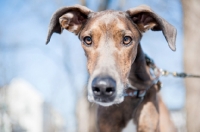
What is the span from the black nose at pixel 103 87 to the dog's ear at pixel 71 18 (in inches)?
46.7

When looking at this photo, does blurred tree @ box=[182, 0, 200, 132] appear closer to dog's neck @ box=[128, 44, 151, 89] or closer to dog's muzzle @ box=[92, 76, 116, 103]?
dog's neck @ box=[128, 44, 151, 89]

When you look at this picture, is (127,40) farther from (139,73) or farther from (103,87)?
(103,87)

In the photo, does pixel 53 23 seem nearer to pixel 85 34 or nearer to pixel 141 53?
pixel 85 34

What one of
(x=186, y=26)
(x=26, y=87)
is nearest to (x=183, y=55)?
(x=186, y=26)

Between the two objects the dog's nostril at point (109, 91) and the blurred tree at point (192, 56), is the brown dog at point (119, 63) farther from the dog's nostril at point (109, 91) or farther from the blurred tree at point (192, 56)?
the blurred tree at point (192, 56)

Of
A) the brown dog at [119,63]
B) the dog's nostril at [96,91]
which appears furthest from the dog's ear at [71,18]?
the dog's nostril at [96,91]

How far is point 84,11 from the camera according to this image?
3.88 m

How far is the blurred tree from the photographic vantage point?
23.0 ft

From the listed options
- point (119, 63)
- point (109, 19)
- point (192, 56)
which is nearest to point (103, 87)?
point (119, 63)

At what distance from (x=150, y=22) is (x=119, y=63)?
0.89 m

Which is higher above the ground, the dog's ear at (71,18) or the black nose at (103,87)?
the dog's ear at (71,18)

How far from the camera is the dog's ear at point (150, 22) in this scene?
140 inches

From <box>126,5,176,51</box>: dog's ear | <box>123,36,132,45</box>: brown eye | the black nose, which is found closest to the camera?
the black nose

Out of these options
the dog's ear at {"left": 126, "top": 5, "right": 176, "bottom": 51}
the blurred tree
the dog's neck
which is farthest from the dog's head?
the blurred tree
